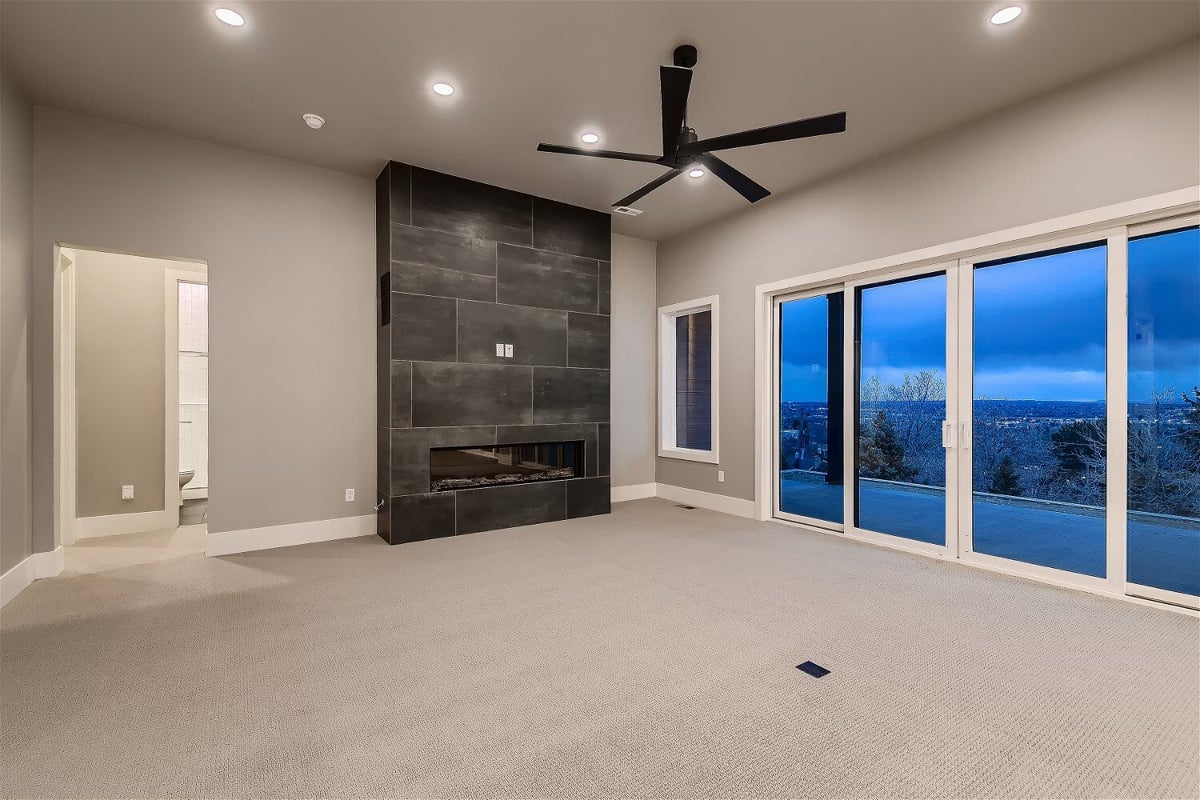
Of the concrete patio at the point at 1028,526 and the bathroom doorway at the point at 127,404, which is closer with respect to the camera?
the concrete patio at the point at 1028,526

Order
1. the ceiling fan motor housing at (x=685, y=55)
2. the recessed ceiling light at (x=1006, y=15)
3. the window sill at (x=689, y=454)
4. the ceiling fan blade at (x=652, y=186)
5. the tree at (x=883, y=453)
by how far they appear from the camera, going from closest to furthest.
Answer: the recessed ceiling light at (x=1006, y=15) < the ceiling fan motor housing at (x=685, y=55) < the ceiling fan blade at (x=652, y=186) < the tree at (x=883, y=453) < the window sill at (x=689, y=454)

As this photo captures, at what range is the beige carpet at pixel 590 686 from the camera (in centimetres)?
165

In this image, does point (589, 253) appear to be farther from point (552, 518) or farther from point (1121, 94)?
point (1121, 94)

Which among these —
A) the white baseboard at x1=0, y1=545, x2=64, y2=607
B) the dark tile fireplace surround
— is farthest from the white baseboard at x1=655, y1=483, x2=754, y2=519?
the white baseboard at x1=0, y1=545, x2=64, y2=607

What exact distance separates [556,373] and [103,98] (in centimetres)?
368

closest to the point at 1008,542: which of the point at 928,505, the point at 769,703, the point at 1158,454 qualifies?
the point at 928,505

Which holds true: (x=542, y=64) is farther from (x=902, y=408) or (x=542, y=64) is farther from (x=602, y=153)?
(x=902, y=408)

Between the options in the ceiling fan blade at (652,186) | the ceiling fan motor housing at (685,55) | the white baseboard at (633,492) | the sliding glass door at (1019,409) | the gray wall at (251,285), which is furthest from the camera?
the white baseboard at (633,492)

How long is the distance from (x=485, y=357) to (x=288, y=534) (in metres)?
2.13

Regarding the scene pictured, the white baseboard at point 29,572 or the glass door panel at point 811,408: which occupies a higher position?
the glass door panel at point 811,408

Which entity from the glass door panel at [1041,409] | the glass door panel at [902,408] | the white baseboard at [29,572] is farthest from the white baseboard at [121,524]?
the glass door panel at [1041,409]

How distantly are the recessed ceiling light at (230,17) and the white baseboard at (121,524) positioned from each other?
425 centimetres

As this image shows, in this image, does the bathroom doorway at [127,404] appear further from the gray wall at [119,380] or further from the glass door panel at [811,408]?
the glass door panel at [811,408]

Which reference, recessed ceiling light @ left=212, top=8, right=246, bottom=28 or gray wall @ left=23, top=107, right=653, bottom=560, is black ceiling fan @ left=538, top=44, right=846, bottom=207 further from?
gray wall @ left=23, top=107, right=653, bottom=560
